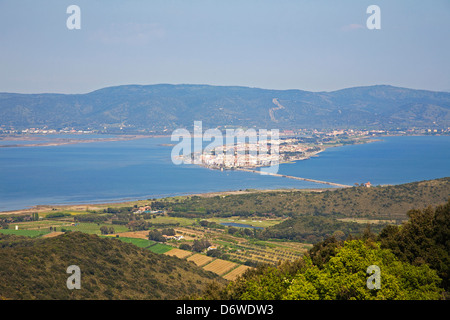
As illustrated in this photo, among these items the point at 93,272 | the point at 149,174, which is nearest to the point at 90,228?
the point at 93,272

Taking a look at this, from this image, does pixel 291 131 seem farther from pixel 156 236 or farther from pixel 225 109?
pixel 156 236

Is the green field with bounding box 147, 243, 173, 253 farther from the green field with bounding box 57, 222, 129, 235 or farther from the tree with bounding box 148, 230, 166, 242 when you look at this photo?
the green field with bounding box 57, 222, 129, 235

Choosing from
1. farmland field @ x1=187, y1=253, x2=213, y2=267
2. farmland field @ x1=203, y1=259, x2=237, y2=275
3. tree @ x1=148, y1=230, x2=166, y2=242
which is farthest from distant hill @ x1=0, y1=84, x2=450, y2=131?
farmland field @ x1=203, y1=259, x2=237, y2=275

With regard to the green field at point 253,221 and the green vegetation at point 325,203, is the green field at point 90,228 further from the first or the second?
the green field at point 253,221

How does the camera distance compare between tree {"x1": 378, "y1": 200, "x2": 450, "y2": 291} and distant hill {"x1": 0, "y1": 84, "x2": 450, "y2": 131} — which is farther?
distant hill {"x1": 0, "y1": 84, "x2": 450, "y2": 131}

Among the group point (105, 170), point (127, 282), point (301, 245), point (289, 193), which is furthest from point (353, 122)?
point (127, 282)
